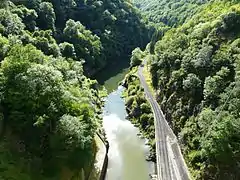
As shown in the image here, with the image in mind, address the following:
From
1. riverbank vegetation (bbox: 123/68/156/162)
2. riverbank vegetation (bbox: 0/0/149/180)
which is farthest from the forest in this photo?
riverbank vegetation (bbox: 123/68/156/162)

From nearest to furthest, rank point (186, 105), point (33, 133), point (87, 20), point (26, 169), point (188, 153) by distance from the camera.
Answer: point (26, 169)
point (33, 133)
point (188, 153)
point (186, 105)
point (87, 20)

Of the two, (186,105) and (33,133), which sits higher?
(186,105)

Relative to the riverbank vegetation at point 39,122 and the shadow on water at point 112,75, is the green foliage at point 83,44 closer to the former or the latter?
the shadow on water at point 112,75

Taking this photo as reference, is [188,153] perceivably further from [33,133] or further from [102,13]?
[102,13]

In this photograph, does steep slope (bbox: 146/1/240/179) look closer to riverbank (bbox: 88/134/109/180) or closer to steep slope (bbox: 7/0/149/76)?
riverbank (bbox: 88/134/109/180)

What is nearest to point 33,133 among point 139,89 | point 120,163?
point 120,163
